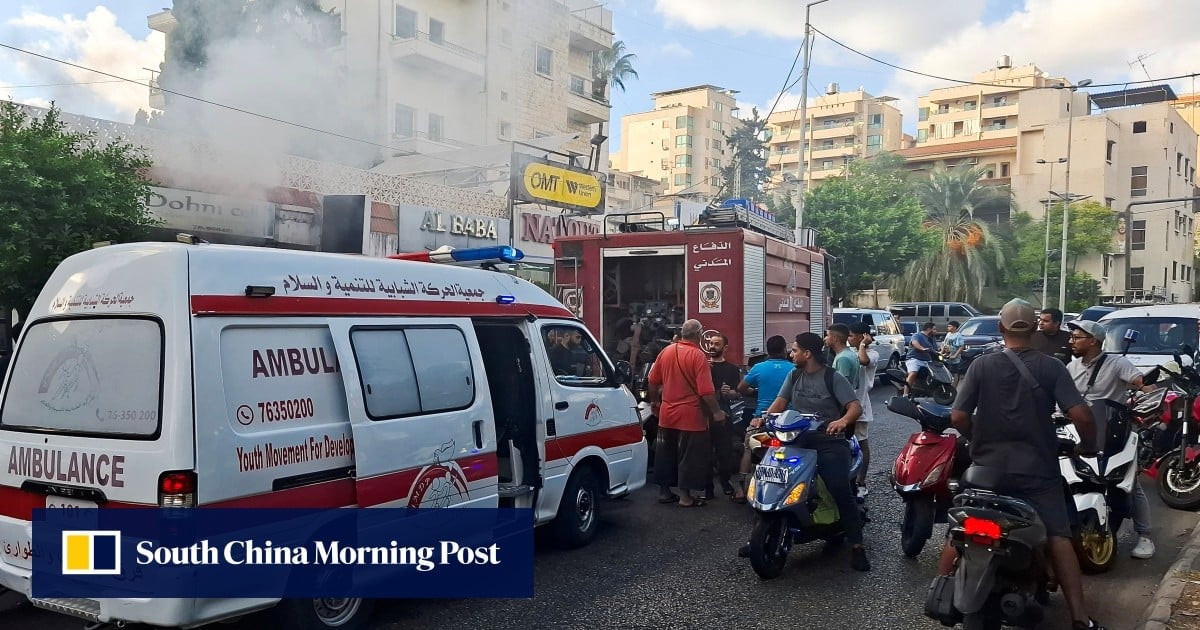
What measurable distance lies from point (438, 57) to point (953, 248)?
88.2 feet

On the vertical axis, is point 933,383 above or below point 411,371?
below

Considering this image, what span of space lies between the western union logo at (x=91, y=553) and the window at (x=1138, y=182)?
63.8 metres

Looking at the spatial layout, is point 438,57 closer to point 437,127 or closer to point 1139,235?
point 437,127

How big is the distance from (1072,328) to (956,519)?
332 centimetres

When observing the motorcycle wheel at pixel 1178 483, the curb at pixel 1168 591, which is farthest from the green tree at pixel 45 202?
the motorcycle wheel at pixel 1178 483

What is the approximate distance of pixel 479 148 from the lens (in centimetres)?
2025

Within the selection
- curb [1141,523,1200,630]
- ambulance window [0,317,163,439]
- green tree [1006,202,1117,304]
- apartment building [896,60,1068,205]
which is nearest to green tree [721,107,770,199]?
apartment building [896,60,1068,205]

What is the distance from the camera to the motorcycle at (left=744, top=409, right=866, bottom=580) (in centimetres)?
521

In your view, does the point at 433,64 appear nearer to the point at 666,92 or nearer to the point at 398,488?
the point at 398,488

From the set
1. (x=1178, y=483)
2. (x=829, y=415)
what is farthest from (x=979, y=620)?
(x=1178, y=483)

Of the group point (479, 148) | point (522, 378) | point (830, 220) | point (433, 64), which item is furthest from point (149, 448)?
point (830, 220)

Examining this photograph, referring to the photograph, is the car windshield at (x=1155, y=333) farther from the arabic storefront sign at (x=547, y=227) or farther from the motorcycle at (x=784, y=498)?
the arabic storefront sign at (x=547, y=227)

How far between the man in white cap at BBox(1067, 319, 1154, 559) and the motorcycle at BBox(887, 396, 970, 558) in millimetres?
1115

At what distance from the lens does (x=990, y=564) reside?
372 cm
